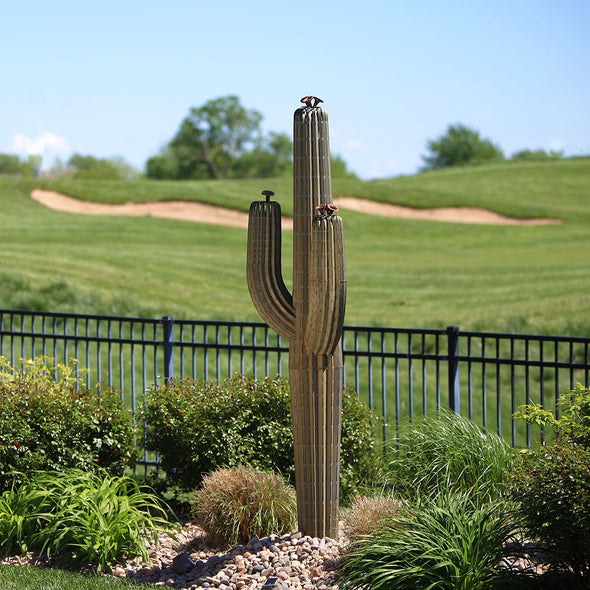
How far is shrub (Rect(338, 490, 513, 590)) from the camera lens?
12.9 feet

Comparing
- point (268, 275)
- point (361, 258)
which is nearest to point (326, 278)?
point (268, 275)

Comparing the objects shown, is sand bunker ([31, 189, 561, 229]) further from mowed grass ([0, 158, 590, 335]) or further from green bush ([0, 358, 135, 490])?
green bush ([0, 358, 135, 490])

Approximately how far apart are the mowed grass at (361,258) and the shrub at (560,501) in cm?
1137

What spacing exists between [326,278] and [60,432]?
9.03 feet

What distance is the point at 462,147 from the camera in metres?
89.7

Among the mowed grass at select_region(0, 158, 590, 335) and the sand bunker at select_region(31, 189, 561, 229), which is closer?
the mowed grass at select_region(0, 158, 590, 335)

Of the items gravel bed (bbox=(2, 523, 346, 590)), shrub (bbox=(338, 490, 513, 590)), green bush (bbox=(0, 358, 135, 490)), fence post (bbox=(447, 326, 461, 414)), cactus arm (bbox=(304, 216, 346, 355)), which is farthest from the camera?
fence post (bbox=(447, 326, 461, 414))

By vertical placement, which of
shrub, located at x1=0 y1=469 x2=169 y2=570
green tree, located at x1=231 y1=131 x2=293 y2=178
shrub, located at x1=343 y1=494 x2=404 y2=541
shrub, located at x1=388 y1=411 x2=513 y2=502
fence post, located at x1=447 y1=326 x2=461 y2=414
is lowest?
shrub, located at x1=0 y1=469 x2=169 y2=570

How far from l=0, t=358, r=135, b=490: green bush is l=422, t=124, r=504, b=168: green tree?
284 ft

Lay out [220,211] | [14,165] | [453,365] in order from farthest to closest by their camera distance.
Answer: [14,165], [220,211], [453,365]

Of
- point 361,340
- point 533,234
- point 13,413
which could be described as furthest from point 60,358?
point 533,234

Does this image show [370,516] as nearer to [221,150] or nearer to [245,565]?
[245,565]

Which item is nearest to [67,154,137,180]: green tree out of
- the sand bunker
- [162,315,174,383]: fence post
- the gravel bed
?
the sand bunker

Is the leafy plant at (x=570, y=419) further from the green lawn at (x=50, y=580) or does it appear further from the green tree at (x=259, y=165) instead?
the green tree at (x=259, y=165)
